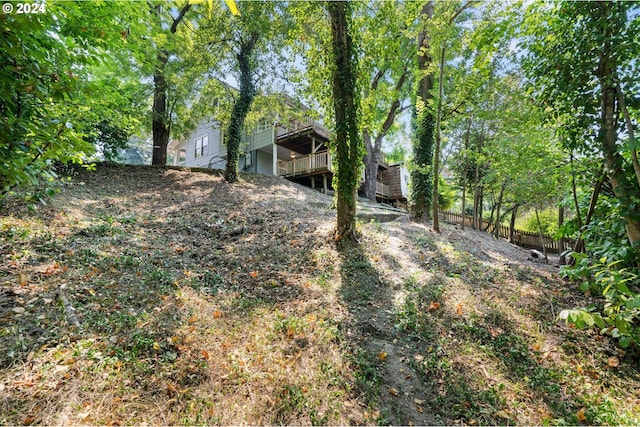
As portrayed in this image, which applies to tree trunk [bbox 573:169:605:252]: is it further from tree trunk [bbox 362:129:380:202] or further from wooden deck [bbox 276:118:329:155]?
wooden deck [bbox 276:118:329:155]

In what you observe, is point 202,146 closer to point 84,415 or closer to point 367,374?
point 84,415

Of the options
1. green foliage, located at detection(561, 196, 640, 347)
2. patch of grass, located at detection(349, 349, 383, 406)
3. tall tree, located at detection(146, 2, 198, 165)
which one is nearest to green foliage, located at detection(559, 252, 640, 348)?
green foliage, located at detection(561, 196, 640, 347)

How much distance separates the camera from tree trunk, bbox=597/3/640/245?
2861 millimetres

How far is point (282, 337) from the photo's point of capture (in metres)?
A: 2.89

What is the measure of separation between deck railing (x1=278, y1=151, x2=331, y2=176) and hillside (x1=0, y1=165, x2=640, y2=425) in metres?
9.45

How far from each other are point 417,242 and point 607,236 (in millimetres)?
2737

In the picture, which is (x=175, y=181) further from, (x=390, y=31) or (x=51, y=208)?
(x=390, y=31)

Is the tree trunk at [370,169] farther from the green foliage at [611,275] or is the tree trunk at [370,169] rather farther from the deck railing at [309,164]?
the green foliage at [611,275]

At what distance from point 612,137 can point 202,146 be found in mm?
20801

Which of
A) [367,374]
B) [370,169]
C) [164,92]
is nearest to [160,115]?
[164,92]

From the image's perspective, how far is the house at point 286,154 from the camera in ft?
48.2

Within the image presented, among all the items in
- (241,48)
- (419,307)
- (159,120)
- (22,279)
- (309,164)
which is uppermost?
(241,48)

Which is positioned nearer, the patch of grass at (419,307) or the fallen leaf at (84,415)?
the fallen leaf at (84,415)

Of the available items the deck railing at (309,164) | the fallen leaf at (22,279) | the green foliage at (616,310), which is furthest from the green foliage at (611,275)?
the deck railing at (309,164)
